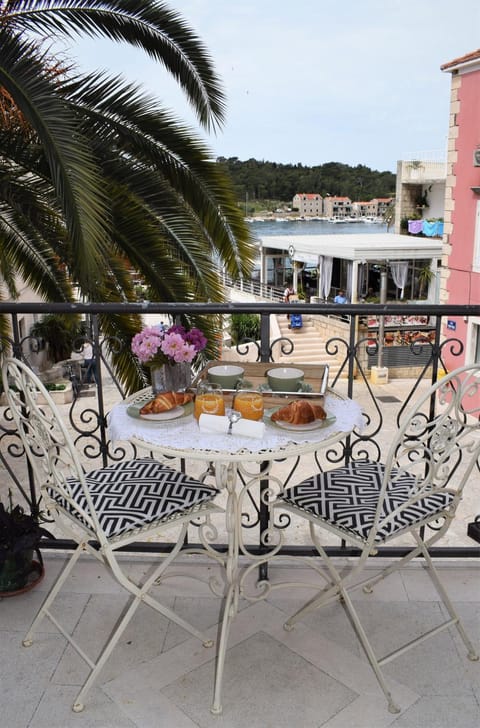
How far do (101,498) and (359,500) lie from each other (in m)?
0.86

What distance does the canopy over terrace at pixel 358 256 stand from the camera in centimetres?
2014

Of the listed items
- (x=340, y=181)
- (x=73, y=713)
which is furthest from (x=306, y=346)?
(x=340, y=181)

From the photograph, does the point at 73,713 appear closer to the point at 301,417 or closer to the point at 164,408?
the point at 164,408

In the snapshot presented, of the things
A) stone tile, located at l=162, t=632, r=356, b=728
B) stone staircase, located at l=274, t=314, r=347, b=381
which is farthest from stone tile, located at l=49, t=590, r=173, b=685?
stone staircase, located at l=274, t=314, r=347, b=381

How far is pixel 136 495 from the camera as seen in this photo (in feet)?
6.68

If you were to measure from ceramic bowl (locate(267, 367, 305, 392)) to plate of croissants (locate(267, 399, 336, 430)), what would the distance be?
7.3 inches

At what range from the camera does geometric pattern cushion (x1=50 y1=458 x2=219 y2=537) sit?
6.27 ft

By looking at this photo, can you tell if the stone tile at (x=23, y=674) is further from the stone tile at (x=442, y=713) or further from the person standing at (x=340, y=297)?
the person standing at (x=340, y=297)

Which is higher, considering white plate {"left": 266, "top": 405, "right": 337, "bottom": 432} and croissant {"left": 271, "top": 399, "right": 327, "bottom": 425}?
croissant {"left": 271, "top": 399, "right": 327, "bottom": 425}

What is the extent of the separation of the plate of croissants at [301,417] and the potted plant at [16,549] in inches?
43.9

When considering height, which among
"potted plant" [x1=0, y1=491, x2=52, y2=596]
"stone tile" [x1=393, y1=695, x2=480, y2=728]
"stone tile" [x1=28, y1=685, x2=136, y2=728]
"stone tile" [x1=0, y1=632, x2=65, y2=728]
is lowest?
"stone tile" [x1=28, y1=685, x2=136, y2=728]

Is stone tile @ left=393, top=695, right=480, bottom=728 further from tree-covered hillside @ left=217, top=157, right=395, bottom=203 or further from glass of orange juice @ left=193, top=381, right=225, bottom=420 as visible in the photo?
tree-covered hillside @ left=217, top=157, right=395, bottom=203

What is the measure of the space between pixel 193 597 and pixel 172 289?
3.39 meters

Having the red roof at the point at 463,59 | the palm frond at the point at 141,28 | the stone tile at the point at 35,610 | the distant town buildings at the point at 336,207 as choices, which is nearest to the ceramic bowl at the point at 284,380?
the stone tile at the point at 35,610
